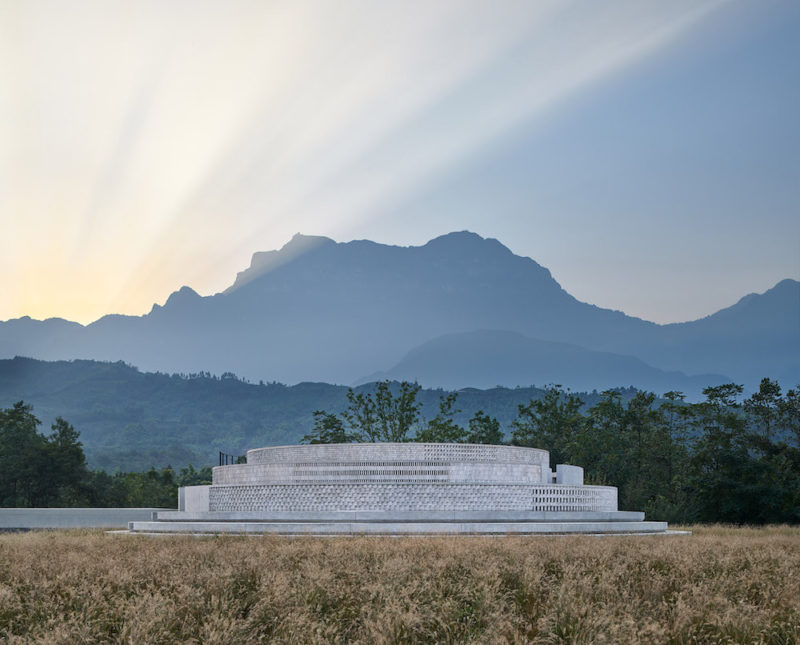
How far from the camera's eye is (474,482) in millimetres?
21266

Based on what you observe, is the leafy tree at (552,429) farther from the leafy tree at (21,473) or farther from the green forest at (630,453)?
the leafy tree at (21,473)

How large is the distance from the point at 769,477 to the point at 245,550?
26668 millimetres

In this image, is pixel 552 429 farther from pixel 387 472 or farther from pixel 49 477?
pixel 49 477

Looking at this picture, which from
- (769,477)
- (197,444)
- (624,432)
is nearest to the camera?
(769,477)

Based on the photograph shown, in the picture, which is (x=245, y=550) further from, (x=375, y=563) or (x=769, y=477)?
(x=769, y=477)

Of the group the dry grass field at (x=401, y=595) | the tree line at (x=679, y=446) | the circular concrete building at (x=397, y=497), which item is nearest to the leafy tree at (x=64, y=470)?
the tree line at (x=679, y=446)

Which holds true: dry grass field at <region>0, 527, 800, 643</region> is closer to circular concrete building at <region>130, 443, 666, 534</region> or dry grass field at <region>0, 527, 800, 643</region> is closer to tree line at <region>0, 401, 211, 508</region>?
circular concrete building at <region>130, 443, 666, 534</region>

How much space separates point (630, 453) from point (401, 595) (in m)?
42.4

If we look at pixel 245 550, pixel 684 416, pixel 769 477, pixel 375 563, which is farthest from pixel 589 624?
pixel 684 416

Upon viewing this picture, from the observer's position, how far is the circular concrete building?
19125 millimetres

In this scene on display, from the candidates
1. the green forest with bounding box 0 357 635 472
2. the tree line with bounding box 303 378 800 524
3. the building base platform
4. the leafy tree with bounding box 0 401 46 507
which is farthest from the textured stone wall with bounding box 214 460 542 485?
the green forest with bounding box 0 357 635 472

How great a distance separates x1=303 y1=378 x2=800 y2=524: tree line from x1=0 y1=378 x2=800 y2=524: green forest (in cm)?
6

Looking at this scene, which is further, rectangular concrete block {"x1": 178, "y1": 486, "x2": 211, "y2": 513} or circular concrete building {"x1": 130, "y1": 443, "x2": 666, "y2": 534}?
rectangular concrete block {"x1": 178, "y1": 486, "x2": 211, "y2": 513}

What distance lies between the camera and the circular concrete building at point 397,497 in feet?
62.7
